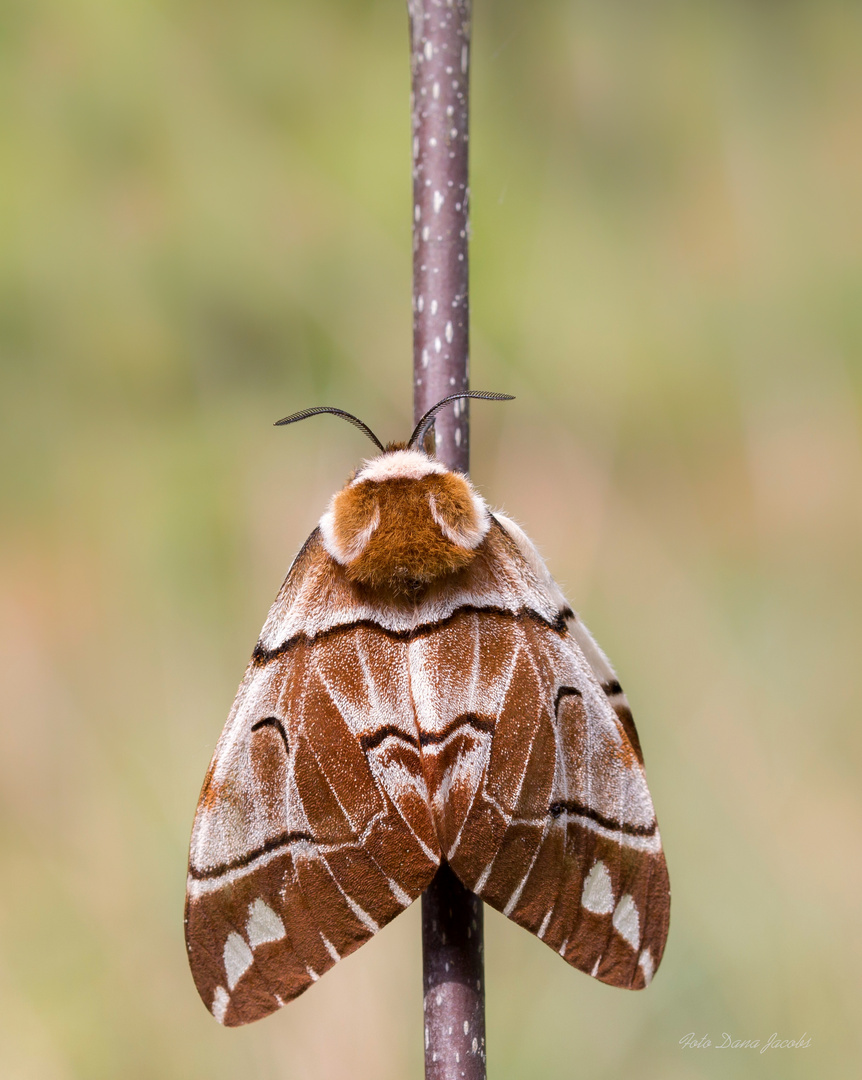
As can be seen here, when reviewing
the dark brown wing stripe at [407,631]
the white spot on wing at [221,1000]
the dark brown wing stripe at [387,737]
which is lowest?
the white spot on wing at [221,1000]

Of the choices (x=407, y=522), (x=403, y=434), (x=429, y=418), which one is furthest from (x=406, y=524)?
(x=403, y=434)

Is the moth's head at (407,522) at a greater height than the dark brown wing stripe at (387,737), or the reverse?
the moth's head at (407,522)

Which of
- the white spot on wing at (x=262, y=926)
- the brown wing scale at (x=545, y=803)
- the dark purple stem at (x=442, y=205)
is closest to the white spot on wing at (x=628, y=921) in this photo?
the brown wing scale at (x=545, y=803)

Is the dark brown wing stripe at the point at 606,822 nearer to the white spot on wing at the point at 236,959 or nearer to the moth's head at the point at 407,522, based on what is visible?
the moth's head at the point at 407,522
